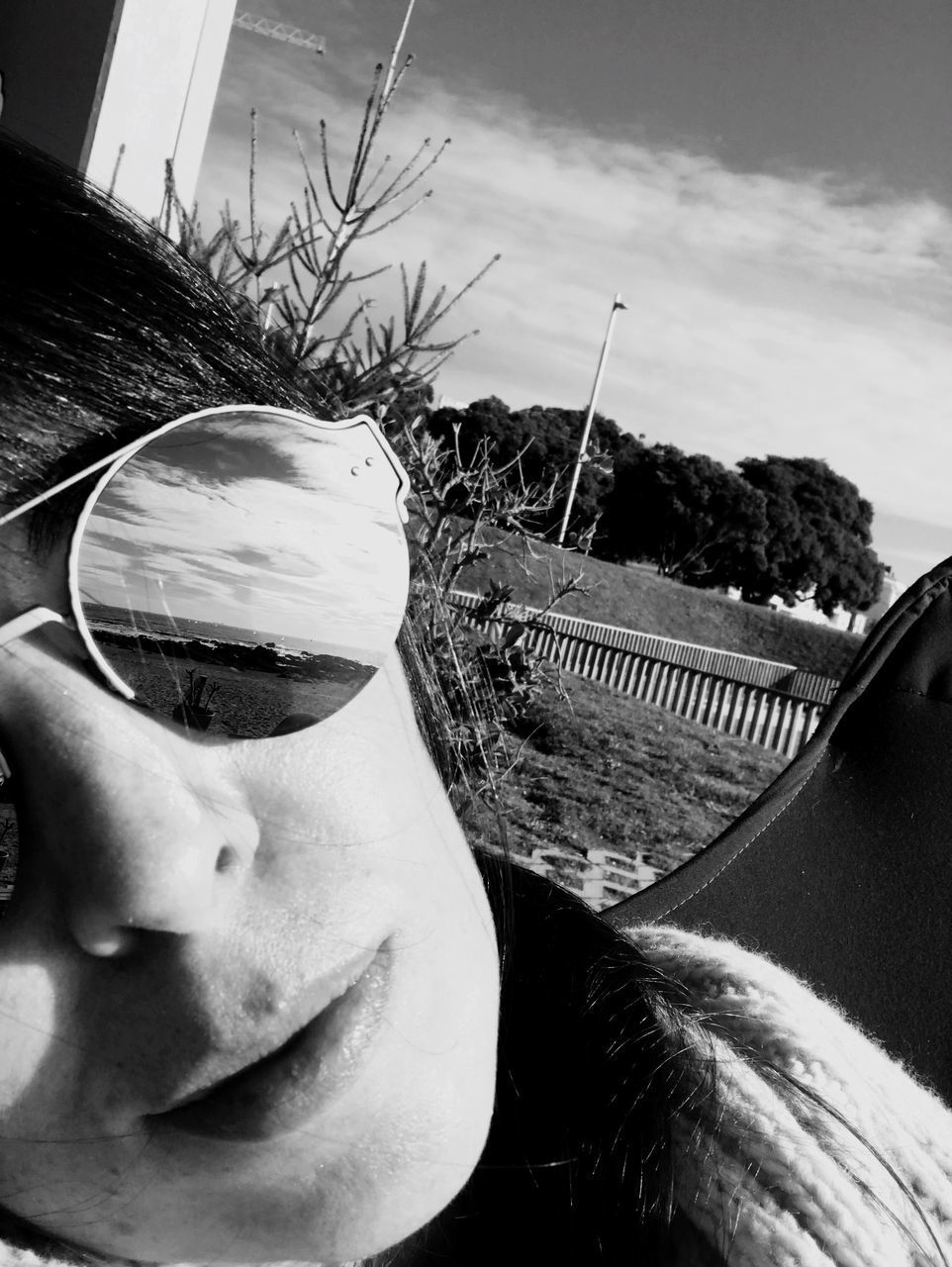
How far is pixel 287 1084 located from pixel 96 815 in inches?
10.6

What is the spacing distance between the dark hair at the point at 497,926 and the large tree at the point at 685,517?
50.9 m

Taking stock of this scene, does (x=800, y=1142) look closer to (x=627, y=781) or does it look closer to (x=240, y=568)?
(x=240, y=568)

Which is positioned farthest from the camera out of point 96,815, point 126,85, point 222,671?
point 126,85

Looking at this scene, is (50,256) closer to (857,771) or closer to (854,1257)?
(854,1257)

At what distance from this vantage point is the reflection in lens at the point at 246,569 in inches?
33.0

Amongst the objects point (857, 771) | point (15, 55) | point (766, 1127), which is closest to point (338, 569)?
point (766, 1127)

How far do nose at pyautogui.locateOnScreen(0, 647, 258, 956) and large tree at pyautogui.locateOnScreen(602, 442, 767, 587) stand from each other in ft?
169

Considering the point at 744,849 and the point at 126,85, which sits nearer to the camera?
the point at 744,849

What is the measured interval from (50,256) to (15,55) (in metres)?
4.42

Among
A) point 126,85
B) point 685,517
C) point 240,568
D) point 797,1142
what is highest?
point 685,517

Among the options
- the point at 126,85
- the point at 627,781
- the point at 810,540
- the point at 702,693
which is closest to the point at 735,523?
the point at 810,540

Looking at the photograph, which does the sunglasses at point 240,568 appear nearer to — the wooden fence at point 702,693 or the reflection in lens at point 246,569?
the reflection in lens at point 246,569

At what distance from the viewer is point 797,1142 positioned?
1.21 metres

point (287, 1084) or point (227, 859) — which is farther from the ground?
point (227, 859)
